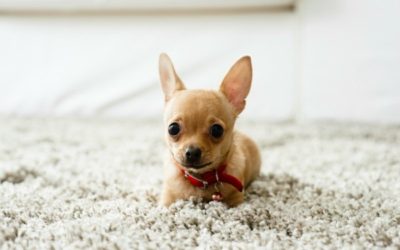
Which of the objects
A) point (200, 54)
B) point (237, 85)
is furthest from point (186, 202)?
point (200, 54)

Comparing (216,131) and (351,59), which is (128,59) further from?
(216,131)

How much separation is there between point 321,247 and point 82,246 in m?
0.43

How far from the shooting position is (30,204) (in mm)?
1163

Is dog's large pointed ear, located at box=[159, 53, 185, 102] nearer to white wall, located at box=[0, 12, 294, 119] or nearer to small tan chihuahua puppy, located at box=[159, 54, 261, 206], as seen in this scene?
small tan chihuahua puppy, located at box=[159, 54, 261, 206]

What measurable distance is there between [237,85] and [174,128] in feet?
0.75

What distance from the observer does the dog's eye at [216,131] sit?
1133 millimetres

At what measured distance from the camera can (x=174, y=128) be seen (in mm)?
1143

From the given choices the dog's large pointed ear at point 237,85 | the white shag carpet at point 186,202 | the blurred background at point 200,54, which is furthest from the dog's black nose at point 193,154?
the blurred background at point 200,54

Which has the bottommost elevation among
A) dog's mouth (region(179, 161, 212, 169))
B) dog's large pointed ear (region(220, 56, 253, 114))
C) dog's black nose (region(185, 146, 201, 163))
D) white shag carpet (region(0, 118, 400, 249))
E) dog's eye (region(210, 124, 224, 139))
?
white shag carpet (region(0, 118, 400, 249))

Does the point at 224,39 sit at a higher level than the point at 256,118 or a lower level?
higher

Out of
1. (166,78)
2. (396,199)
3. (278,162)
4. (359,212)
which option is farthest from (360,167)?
(166,78)

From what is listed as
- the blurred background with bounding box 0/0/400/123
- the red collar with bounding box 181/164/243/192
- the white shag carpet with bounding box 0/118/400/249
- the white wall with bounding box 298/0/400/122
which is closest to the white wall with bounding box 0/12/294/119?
the blurred background with bounding box 0/0/400/123

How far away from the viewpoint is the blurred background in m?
2.35

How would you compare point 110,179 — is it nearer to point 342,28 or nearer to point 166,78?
point 166,78
